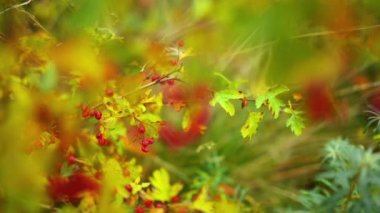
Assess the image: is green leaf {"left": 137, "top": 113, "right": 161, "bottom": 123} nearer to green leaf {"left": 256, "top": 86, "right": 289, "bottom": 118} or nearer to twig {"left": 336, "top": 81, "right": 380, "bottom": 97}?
green leaf {"left": 256, "top": 86, "right": 289, "bottom": 118}

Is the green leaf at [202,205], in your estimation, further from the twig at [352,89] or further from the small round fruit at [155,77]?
the twig at [352,89]

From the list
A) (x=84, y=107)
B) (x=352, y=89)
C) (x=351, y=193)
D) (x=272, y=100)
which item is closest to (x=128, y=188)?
(x=84, y=107)

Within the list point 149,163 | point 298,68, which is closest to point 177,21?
point 149,163

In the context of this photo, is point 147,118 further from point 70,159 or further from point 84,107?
point 70,159

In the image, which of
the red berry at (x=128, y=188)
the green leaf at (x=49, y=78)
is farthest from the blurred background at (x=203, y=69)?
the red berry at (x=128, y=188)

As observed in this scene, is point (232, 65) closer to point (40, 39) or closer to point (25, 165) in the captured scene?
point (40, 39)

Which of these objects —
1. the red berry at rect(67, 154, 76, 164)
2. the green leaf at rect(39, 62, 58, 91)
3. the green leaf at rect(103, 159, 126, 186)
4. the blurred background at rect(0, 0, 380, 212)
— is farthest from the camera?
the red berry at rect(67, 154, 76, 164)

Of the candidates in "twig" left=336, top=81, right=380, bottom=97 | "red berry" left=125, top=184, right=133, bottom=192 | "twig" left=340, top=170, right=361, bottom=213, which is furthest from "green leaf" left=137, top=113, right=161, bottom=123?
"twig" left=336, top=81, right=380, bottom=97

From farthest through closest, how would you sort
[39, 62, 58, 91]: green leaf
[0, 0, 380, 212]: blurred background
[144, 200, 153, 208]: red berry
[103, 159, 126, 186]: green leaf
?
[144, 200, 153, 208]: red berry, [103, 159, 126, 186]: green leaf, [39, 62, 58, 91]: green leaf, [0, 0, 380, 212]: blurred background
